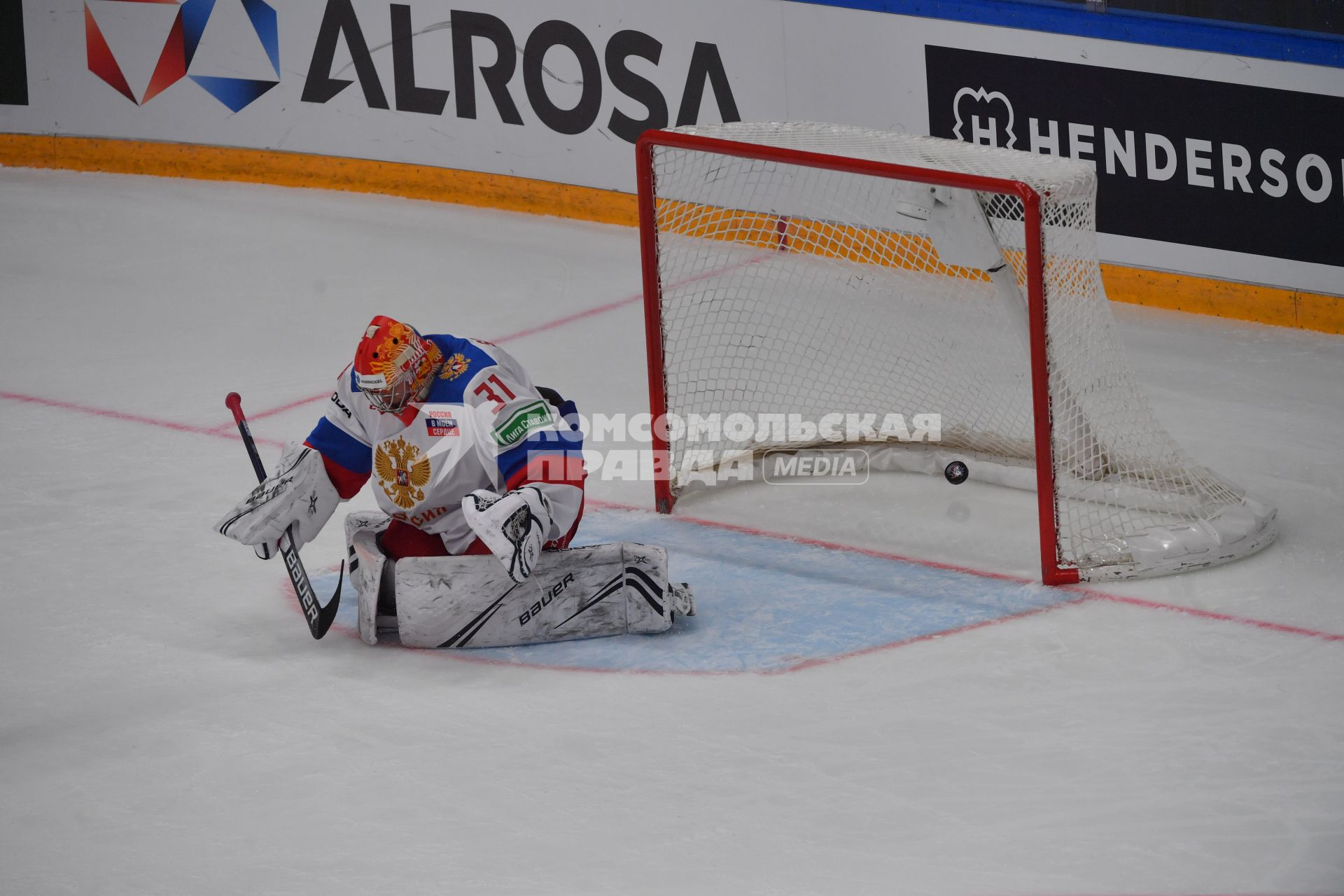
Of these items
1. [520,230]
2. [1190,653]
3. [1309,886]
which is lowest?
[1309,886]

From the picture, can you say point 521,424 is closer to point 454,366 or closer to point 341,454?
point 454,366

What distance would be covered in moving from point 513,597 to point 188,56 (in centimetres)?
568

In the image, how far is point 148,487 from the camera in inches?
238

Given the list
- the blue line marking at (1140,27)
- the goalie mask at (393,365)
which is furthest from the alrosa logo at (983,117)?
the goalie mask at (393,365)

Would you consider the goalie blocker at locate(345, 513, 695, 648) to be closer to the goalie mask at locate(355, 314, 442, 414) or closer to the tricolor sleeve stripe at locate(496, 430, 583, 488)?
the tricolor sleeve stripe at locate(496, 430, 583, 488)

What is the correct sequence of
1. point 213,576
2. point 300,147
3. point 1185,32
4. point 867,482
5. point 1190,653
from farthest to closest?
1. point 300,147
2. point 1185,32
3. point 867,482
4. point 213,576
5. point 1190,653

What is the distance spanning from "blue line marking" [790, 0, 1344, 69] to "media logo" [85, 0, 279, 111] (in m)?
3.25

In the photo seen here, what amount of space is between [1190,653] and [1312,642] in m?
0.31

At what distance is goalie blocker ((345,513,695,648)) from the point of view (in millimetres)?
4676

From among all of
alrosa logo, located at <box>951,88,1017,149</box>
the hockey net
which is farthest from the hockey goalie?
alrosa logo, located at <box>951,88,1017,149</box>

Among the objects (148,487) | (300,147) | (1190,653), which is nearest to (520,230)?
(300,147)

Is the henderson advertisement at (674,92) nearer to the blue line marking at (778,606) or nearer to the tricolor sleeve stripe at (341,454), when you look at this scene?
the blue line marking at (778,606)

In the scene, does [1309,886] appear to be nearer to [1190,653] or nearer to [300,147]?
[1190,653]

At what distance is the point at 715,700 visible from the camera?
4.45m
